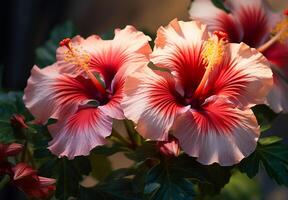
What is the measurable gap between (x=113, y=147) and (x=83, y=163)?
0.15 ft

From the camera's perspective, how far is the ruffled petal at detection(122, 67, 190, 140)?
1.49 feet

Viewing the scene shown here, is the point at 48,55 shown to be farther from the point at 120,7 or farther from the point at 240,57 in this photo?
the point at 120,7

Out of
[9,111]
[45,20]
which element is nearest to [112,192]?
[9,111]

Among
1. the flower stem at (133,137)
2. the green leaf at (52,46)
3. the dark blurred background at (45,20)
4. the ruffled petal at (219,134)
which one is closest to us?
the ruffled petal at (219,134)

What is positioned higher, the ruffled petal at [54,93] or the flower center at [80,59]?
the flower center at [80,59]

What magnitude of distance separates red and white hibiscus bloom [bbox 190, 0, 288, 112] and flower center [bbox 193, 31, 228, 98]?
0.08 metres

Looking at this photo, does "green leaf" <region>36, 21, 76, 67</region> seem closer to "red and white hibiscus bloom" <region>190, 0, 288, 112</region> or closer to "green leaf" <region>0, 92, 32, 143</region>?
"green leaf" <region>0, 92, 32, 143</region>

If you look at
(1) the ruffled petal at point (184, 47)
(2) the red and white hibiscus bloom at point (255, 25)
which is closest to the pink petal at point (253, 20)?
(2) the red and white hibiscus bloom at point (255, 25)

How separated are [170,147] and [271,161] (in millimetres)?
113

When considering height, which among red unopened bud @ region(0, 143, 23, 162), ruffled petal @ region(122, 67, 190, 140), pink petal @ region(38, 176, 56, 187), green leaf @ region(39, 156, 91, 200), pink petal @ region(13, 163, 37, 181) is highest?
ruffled petal @ region(122, 67, 190, 140)

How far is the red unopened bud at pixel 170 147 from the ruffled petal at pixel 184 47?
0.06m

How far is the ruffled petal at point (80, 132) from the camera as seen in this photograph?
466 millimetres

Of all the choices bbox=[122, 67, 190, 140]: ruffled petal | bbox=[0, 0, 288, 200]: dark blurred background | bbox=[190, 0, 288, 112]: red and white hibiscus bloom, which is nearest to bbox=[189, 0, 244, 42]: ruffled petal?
bbox=[190, 0, 288, 112]: red and white hibiscus bloom

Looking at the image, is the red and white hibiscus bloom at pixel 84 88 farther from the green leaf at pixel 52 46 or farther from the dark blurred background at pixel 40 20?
the dark blurred background at pixel 40 20
